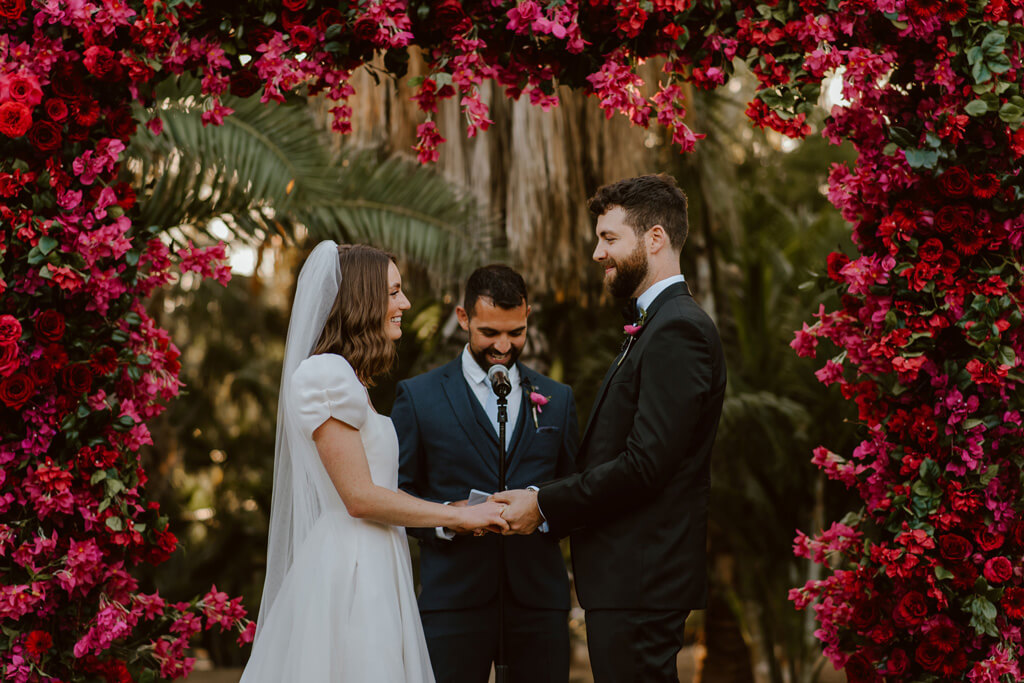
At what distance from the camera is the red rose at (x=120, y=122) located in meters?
4.13

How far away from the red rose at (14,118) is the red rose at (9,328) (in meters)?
0.71

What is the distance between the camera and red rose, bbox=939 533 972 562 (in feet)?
11.8

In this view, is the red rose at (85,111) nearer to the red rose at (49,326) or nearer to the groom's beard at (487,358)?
the red rose at (49,326)

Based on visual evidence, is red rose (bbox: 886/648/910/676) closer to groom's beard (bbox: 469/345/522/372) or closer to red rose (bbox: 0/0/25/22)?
groom's beard (bbox: 469/345/522/372)

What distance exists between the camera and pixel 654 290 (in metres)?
3.63

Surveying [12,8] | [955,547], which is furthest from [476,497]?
[12,8]

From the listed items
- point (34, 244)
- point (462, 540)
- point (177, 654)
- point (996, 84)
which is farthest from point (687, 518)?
point (34, 244)

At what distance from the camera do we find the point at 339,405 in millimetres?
3311

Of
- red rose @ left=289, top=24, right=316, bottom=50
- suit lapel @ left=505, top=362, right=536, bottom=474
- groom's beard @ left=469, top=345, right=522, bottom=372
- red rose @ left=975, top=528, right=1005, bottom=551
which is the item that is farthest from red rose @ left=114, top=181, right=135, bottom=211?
red rose @ left=975, top=528, right=1005, bottom=551

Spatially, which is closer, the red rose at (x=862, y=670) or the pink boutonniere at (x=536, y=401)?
the red rose at (x=862, y=670)

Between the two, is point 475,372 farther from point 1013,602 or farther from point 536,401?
point 1013,602

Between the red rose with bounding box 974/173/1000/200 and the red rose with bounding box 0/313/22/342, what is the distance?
3643 mm

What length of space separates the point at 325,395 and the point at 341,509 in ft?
1.46

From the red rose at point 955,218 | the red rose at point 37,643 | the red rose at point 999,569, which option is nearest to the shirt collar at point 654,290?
the red rose at point 955,218
